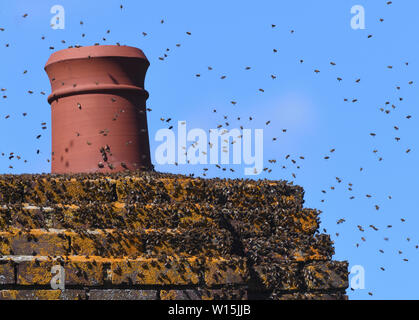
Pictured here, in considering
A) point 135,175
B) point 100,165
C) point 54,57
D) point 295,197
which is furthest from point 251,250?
point 54,57

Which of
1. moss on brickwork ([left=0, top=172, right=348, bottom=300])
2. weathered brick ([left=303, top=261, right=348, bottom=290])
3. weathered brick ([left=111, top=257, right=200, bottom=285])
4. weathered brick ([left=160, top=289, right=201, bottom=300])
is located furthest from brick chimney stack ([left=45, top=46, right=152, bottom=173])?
weathered brick ([left=303, top=261, right=348, bottom=290])

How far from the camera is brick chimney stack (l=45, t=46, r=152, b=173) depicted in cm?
1341

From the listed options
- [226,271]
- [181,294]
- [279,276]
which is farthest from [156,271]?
[279,276]

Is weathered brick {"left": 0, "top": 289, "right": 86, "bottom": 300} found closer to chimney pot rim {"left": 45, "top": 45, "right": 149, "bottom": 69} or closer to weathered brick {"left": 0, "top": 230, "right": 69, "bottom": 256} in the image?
weathered brick {"left": 0, "top": 230, "right": 69, "bottom": 256}

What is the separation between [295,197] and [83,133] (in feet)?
14.3

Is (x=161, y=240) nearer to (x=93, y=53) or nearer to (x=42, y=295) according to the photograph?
(x=42, y=295)

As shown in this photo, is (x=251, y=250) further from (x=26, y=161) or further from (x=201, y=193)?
(x=26, y=161)

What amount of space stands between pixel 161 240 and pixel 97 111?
131 inches

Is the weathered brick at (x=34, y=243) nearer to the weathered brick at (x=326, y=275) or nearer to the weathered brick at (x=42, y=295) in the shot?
the weathered brick at (x=42, y=295)

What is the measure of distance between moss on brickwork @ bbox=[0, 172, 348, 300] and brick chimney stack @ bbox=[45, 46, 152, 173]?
2.98 feet

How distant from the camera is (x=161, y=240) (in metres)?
11.6

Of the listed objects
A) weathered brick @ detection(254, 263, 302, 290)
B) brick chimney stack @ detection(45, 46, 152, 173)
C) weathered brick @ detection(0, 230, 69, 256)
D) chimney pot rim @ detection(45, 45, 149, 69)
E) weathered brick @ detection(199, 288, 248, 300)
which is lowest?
weathered brick @ detection(199, 288, 248, 300)

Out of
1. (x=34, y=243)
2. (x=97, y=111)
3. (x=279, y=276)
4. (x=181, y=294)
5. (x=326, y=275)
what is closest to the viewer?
(x=34, y=243)

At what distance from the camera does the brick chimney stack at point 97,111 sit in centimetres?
1341
